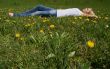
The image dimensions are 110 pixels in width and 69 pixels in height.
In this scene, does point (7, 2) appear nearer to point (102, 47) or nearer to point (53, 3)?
point (53, 3)

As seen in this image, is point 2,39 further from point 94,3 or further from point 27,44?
point 94,3

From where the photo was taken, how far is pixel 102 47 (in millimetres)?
5098

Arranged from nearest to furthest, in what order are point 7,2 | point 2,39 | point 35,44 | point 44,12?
point 35,44, point 2,39, point 44,12, point 7,2

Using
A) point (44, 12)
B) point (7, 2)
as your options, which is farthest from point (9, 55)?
point (7, 2)

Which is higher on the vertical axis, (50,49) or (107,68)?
(50,49)

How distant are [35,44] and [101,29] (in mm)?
1940

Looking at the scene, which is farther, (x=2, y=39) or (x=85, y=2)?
(x=85, y=2)

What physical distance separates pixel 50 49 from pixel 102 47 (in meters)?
1.00

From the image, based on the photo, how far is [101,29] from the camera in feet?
22.0

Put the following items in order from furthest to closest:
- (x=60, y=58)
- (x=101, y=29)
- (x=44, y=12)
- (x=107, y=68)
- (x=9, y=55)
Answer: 1. (x=44, y=12)
2. (x=101, y=29)
3. (x=9, y=55)
4. (x=107, y=68)
5. (x=60, y=58)

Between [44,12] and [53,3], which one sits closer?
[44,12]

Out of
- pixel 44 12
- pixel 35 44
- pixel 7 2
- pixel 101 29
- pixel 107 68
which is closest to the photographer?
pixel 107 68

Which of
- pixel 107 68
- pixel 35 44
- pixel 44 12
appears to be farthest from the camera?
pixel 44 12

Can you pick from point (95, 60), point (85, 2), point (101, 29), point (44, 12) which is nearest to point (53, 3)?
point (85, 2)
